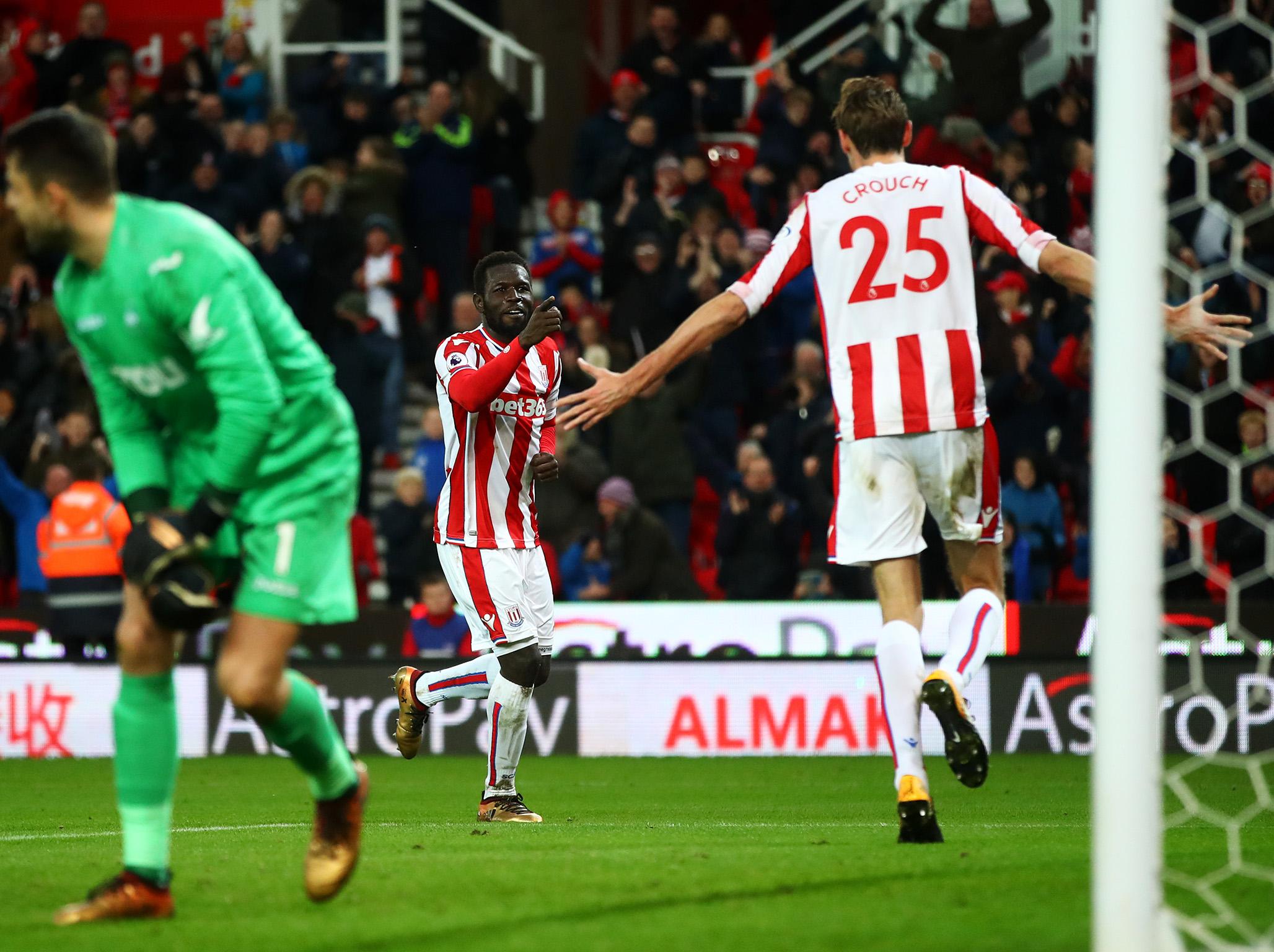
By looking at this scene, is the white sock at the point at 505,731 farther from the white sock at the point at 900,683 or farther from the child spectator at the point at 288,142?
the child spectator at the point at 288,142

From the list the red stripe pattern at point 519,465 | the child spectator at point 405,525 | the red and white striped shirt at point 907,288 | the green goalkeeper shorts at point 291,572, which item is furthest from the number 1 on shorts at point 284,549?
the child spectator at point 405,525

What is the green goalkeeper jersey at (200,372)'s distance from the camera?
4512 mm

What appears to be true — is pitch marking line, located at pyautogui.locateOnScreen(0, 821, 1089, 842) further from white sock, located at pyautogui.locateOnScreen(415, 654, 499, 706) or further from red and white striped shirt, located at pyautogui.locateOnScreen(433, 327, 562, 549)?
red and white striped shirt, located at pyautogui.locateOnScreen(433, 327, 562, 549)

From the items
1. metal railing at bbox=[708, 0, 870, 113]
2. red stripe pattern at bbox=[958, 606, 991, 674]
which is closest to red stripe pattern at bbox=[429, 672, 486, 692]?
red stripe pattern at bbox=[958, 606, 991, 674]

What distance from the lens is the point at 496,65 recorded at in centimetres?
1881

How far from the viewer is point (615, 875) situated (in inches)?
203

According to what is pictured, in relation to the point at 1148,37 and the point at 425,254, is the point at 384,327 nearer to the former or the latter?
the point at 425,254

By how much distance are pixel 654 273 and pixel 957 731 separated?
10.1m

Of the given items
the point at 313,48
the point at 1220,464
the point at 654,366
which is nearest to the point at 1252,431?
the point at 1220,464

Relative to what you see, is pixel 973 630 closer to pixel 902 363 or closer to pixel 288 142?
Answer: pixel 902 363

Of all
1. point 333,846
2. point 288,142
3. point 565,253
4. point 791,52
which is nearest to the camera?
point 333,846

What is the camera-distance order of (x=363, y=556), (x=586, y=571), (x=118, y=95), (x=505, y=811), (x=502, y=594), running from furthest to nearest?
(x=118, y=95), (x=363, y=556), (x=586, y=571), (x=502, y=594), (x=505, y=811)

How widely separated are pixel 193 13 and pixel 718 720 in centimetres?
1271

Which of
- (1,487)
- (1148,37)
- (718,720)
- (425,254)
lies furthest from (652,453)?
(1148,37)
